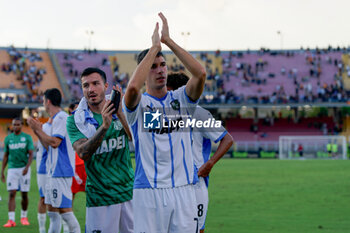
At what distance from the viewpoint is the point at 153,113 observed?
14.7 ft

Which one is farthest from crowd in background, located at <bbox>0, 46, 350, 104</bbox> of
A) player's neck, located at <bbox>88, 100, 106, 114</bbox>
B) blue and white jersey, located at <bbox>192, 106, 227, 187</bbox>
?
player's neck, located at <bbox>88, 100, 106, 114</bbox>

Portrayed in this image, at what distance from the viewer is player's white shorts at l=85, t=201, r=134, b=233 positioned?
211 inches

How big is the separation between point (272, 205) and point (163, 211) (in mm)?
10517

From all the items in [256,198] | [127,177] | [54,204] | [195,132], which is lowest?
[256,198]

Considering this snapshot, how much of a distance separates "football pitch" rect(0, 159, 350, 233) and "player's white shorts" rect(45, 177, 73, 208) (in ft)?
8.96

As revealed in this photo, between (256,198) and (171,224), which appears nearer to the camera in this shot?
(171,224)

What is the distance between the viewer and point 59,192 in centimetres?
806

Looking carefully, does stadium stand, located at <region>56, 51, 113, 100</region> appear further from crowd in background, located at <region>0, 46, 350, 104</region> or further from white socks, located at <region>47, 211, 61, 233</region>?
white socks, located at <region>47, 211, 61, 233</region>

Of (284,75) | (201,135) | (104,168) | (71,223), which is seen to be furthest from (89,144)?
(284,75)

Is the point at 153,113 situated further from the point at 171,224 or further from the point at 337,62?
the point at 337,62

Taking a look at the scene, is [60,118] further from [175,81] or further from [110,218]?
[110,218]

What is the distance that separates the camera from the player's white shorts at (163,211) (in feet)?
14.2

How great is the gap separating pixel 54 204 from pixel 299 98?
4748cm

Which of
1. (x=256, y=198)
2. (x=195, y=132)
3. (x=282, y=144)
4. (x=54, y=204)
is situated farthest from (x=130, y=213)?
(x=282, y=144)
